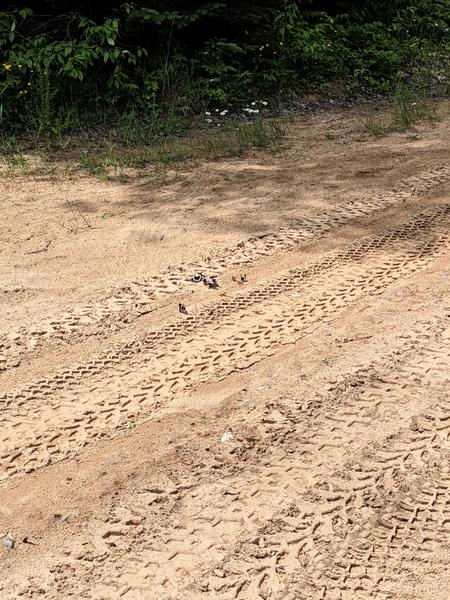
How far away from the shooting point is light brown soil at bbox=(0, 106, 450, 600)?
9.82 ft

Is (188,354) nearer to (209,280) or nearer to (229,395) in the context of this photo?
(229,395)

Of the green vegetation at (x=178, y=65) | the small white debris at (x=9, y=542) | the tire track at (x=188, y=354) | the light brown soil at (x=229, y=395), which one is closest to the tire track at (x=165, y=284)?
the light brown soil at (x=229, y=395)

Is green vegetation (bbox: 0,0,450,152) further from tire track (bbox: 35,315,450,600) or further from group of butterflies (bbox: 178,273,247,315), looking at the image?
tire track (bbox: 35,315,450,600)

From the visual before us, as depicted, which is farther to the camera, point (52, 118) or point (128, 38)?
point (128, 38)

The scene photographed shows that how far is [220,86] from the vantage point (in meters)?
9.48

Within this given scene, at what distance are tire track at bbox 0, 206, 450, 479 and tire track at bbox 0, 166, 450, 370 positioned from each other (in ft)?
1.07

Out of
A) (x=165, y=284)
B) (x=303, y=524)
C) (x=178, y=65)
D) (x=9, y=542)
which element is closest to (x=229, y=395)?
(x=303, y=524)

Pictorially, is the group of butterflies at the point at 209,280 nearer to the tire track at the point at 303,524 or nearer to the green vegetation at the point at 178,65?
the tire track at the point at 303,524

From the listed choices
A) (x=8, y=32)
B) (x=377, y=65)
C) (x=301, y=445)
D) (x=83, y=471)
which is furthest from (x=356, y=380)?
(x=377, y=65)

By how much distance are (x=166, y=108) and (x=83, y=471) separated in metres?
6.21

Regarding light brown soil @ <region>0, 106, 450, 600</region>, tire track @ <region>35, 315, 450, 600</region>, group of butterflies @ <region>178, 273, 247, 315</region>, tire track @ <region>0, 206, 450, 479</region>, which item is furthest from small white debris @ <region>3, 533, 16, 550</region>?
group of butterflies @ <region>178, 273, 247, 315</region>

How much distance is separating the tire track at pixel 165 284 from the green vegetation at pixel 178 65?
200 centimetres

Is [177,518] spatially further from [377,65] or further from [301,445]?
[377,65]

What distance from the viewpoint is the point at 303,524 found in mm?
3119
